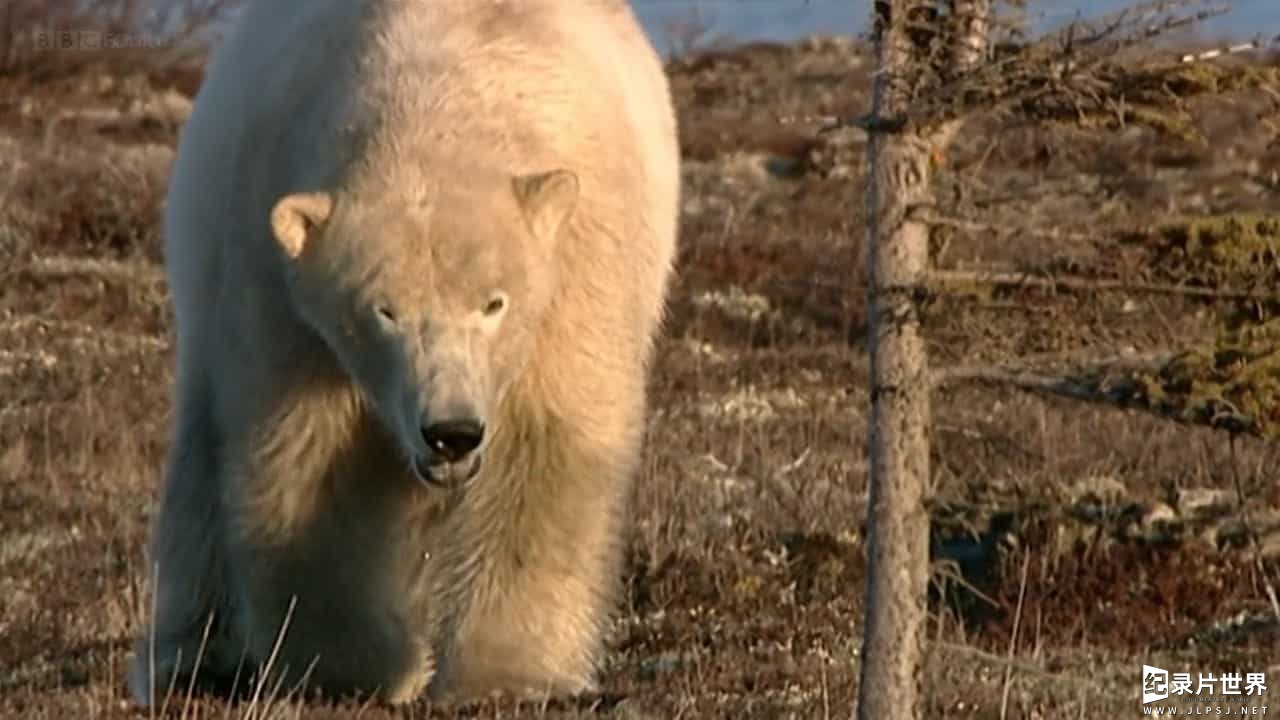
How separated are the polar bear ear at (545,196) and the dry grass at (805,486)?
0.66m

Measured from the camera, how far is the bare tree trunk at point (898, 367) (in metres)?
4.91

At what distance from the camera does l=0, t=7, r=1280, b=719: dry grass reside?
5.52 m

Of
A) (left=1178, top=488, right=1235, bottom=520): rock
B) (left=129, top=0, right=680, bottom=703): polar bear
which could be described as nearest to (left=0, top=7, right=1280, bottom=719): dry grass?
(left=1178, top=488, right=1235, bottom=520): rock

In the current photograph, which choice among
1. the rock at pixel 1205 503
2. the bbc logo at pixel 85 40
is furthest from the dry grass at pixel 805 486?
the bbc logo at pixel 85 40

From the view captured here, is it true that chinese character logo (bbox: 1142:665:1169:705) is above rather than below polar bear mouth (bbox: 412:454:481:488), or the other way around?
below

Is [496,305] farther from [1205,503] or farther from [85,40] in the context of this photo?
[85,40]

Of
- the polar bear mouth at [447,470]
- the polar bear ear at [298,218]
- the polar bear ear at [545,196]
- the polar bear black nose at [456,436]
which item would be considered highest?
the polar bear ear at [545,196]

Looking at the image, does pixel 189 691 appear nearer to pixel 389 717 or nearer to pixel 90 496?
pixel 389 717

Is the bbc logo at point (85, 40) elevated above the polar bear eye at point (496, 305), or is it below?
above

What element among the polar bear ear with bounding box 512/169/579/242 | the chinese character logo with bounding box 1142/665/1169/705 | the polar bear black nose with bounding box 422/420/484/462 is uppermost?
the polar bear ear with bounding box 512/169/579/242

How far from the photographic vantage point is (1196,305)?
5.07m

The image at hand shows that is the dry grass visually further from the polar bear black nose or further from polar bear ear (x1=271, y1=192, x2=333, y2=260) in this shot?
polar bear ear (x1=271, y1=192, x2=333, y2=260)

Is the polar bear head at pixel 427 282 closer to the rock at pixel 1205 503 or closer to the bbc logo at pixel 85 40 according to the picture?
the rock at pixel 1205 503

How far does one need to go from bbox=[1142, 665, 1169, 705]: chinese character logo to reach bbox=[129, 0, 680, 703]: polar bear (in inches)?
59.0
